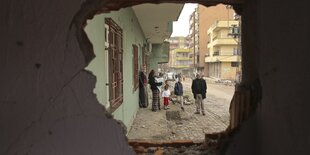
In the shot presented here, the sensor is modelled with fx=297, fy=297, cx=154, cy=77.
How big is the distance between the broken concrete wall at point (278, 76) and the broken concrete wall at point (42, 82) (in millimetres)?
1314

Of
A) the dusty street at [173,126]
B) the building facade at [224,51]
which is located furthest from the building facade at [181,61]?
the dusty street at [173,126]

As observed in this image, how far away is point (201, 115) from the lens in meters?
11.9

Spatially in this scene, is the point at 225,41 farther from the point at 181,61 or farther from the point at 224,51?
the point at 181,61

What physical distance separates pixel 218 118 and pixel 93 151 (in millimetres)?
9512

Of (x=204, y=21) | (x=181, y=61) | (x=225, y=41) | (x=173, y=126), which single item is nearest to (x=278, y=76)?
(x=173, y=126)

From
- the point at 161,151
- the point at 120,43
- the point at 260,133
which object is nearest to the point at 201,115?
the point at 120,43

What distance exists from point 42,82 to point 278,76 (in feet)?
5.41

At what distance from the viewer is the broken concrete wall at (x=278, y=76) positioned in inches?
69.7

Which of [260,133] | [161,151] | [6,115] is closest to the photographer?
[6,115]

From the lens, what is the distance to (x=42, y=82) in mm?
2088

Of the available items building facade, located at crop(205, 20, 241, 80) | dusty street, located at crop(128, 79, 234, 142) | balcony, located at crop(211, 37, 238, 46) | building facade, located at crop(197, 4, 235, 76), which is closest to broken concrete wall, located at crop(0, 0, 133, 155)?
dusty street, located at crop(128, 79, 234, 142)

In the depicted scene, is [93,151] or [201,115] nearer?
[93,151]

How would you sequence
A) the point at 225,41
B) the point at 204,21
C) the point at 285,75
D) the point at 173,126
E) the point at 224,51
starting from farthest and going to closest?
the point at 204,21
the point at 224,51
the point at 225,41
the point at 173,126
the point at 285,75

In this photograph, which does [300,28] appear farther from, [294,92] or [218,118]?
[218,118]
